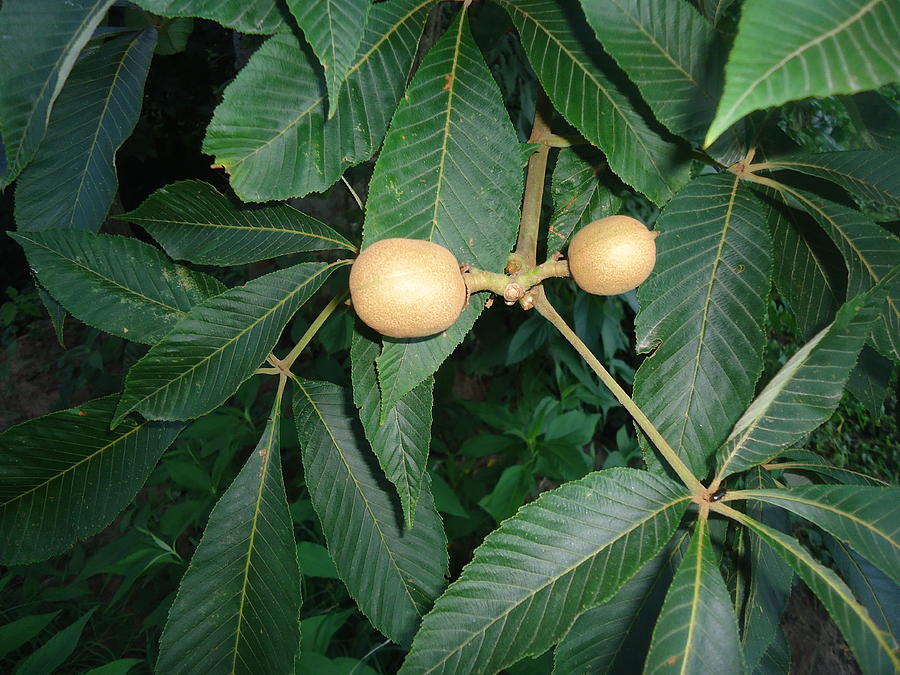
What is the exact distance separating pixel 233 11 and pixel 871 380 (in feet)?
3.62

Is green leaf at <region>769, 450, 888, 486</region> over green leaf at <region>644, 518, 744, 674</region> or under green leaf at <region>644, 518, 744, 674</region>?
over

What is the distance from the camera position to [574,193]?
1.06 metres

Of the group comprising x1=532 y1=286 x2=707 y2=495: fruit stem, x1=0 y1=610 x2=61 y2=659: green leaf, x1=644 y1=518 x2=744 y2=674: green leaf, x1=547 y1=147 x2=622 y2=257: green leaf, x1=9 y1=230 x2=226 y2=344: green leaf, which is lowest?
x1=0 y1=610 x2=61 y2=659: green leaf

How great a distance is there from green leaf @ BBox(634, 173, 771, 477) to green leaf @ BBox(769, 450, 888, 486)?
0.22 metres

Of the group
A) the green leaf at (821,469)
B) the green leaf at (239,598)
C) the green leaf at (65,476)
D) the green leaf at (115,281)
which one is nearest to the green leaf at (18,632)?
the green leaf at (65,476)

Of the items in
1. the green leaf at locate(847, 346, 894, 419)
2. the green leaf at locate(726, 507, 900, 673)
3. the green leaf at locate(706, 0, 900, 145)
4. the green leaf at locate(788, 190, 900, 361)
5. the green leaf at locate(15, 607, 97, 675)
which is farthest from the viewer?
the green leaf at locate(15, 607, 97, 675)

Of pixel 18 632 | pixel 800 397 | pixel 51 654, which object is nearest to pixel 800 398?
pixel 800 397

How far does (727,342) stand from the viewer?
0.80m

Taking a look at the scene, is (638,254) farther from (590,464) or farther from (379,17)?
(590,464)

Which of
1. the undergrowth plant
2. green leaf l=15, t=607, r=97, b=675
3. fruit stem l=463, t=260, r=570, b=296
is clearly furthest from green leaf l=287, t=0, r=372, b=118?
green leaf l=15, t=607, r=97, b=675

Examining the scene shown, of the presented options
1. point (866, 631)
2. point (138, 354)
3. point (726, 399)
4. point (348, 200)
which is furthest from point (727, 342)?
point (138, 354)

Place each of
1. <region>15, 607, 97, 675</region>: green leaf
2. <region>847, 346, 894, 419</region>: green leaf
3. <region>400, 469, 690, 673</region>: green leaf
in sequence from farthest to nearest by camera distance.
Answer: <region>15, 607, 97, 675</region>: green leaf, <region>847, 346, 894, 419</region>: green leaf, <region>400, 469, 690, 673</region>: green leaf

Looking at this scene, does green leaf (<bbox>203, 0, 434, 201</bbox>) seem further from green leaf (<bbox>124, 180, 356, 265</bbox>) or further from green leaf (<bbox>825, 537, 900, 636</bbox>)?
green leaf (<bbox>825, 537, 900, 636</bbox>)

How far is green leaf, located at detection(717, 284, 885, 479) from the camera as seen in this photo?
704 millimetres
